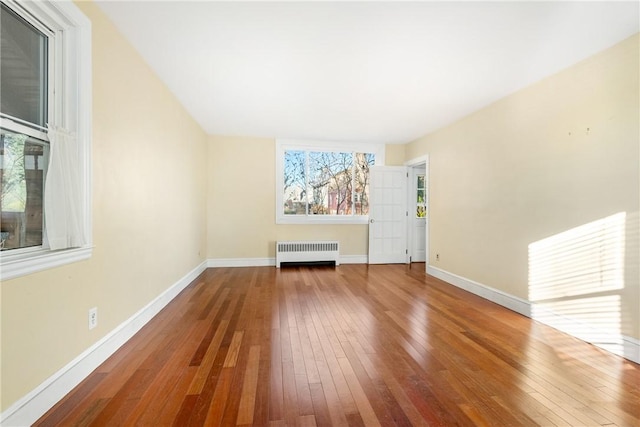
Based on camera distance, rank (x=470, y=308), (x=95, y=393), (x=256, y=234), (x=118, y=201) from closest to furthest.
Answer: (x=95, y=393) → (x=118, y=201) → (x=470, y=308) → (x=256, y=234)

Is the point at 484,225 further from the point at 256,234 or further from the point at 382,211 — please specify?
the point at 256,234

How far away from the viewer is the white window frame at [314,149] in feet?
17.0

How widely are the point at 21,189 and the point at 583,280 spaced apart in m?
4.02

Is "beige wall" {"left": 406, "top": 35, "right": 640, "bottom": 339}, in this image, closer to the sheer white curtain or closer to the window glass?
the window glass

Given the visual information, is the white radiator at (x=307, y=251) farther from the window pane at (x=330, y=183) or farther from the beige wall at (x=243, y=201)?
the window pane at (x=330, y=183)

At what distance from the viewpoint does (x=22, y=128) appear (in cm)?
142

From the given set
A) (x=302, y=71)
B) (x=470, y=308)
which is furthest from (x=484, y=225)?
(x=302, y=71)

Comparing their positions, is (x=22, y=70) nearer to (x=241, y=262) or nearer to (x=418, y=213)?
(x=241, y=262)

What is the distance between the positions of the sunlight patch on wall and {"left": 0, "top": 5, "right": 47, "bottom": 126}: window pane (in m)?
3.99

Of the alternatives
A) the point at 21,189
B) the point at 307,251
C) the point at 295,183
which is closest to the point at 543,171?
the point at 307,251

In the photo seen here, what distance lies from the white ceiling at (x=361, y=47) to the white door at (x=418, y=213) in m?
2.26

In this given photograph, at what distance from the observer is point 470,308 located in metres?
3.00

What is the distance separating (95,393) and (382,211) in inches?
186

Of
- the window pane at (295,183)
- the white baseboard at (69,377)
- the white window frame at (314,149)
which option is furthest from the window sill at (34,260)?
the window pane at (295,183)
